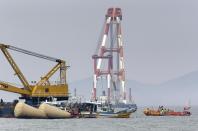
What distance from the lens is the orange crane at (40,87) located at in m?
185

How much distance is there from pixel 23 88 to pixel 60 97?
10.6m

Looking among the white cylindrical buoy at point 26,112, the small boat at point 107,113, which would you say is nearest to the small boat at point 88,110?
the small boat at point 107,113

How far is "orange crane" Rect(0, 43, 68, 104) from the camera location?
608ft

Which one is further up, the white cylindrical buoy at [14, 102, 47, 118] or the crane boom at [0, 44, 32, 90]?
the crane boom at [0, 44, 32, 90]

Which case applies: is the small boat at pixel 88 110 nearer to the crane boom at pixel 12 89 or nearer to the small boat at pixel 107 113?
the small boat at pixel 107 113

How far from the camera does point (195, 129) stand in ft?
438

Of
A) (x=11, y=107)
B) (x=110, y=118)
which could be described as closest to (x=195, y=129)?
(x=110, y=118)

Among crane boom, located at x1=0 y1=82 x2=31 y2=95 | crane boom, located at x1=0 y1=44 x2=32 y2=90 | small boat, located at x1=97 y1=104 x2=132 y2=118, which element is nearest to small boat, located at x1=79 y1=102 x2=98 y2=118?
small boat, located at x1=97 y1=104 x2=132 y2=118

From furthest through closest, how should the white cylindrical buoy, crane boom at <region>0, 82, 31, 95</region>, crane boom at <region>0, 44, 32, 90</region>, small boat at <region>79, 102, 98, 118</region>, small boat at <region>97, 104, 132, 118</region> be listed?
crane boom at <region>0, 44, 32, 90</region> < crane boom at <region>0, 82, 31, 95</region> < small boat at <region>97, 104, 132, 118</region> < small boat at <region>79, 102, 98, 118</region> < the white cylindrical buoy

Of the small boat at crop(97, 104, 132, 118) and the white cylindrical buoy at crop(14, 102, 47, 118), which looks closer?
the white cylindrical buoy at crop(14, 102, 47, 118)

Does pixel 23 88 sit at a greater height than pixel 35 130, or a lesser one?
greater

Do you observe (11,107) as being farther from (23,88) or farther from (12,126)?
(12,126)

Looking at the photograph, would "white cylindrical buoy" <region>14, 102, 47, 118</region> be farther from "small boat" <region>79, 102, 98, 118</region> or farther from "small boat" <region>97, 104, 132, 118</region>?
"small boat" <region>97, 104, 132, 118</region>

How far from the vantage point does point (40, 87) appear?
187m
